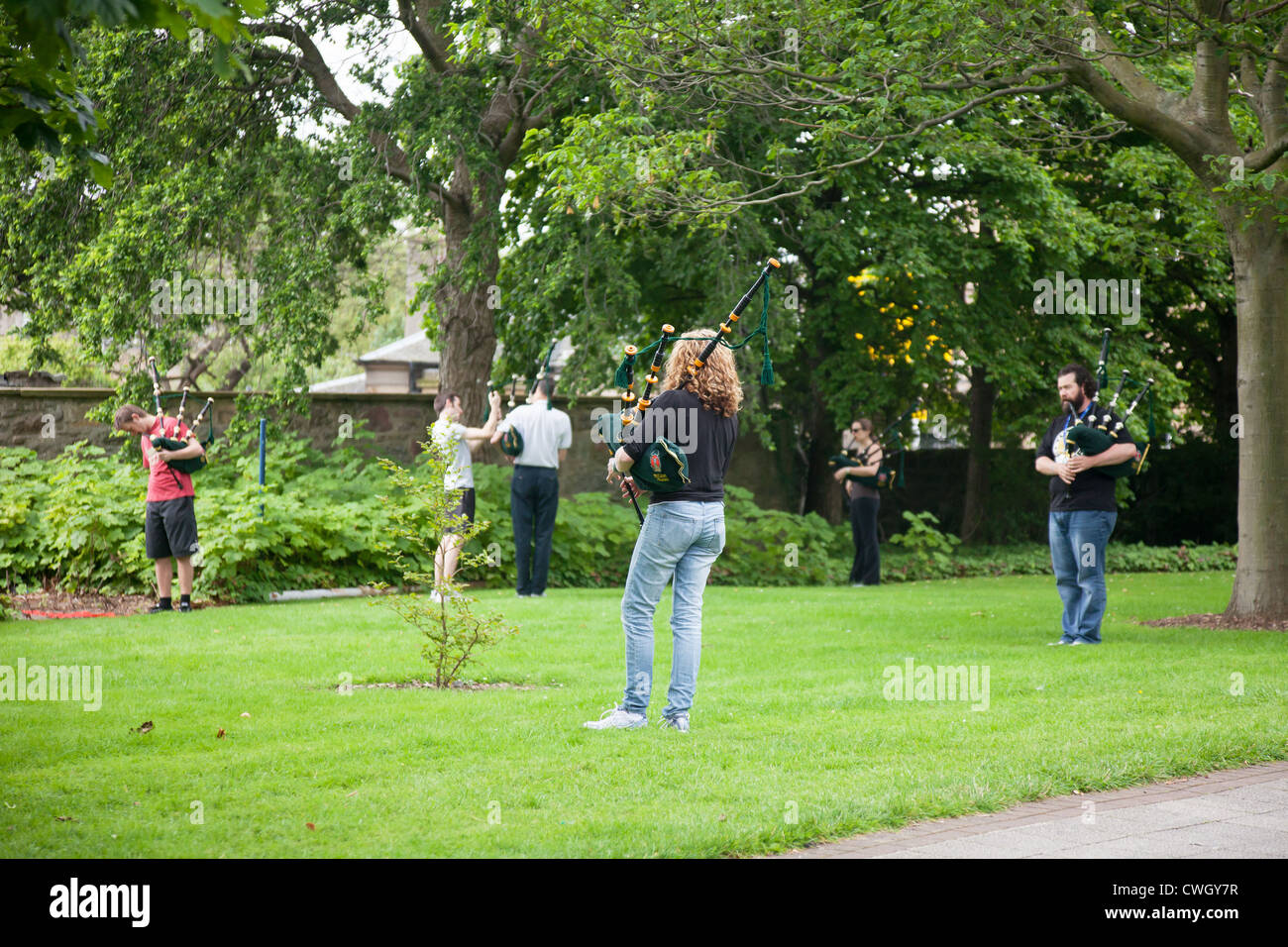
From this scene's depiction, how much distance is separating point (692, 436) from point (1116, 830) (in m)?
2.82

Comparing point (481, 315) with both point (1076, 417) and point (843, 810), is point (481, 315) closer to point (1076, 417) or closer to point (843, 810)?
point (1076, 417)

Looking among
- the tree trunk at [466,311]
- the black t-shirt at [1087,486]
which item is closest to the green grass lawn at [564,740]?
the black t-shirt at [1087,486]

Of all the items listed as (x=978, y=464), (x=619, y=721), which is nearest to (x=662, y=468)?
(x=619, y=721)

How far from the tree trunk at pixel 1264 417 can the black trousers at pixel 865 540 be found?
5689mm

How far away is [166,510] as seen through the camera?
40.5ft

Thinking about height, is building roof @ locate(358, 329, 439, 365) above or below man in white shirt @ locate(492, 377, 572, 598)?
above

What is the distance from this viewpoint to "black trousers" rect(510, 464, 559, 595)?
46.8 ft

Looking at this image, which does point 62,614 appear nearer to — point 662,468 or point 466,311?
point 466,311

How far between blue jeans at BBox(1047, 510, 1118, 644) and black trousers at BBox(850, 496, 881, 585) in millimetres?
6330

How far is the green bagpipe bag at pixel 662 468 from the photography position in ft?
21.1

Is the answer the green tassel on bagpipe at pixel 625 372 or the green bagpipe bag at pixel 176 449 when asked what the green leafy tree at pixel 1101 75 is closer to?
the green bagpipe bag at pixel 176 449

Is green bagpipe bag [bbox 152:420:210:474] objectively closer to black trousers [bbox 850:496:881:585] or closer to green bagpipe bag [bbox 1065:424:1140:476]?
green bagpipe bag [bbox 1065:424:1140:476]

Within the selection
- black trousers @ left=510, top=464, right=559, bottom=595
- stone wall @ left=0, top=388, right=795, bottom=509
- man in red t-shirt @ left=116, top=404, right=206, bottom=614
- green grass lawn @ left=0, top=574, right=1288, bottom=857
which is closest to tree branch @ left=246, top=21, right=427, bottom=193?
stone wall @ left=0, top=388, right=795, bottom=509
